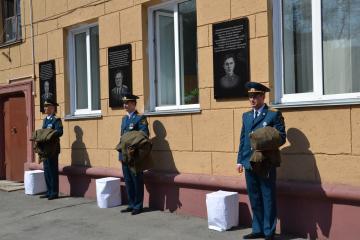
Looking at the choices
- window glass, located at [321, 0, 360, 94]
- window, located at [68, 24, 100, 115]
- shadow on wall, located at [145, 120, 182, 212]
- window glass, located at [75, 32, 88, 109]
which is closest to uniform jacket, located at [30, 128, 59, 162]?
window, located at [68, 24, 100, 115]

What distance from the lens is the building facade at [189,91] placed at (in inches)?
234

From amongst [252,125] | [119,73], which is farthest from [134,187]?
[252,125]

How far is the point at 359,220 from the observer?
5551mm

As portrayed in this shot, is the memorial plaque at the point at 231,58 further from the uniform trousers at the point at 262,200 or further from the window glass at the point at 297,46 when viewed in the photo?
the uniform trousers at the point at 262,200

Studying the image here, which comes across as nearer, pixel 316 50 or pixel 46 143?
pixel 316 50

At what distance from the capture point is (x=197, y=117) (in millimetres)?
7500

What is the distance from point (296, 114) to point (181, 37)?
262cm

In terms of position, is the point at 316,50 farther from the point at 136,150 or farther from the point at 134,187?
the point at 134,187

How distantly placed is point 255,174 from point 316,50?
1606 millimetres

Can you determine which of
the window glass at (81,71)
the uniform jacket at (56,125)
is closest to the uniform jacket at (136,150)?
the uniform jacket at (56,125)

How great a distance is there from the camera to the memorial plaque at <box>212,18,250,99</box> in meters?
6.77

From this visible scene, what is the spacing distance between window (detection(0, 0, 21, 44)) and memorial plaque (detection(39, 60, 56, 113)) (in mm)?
1422

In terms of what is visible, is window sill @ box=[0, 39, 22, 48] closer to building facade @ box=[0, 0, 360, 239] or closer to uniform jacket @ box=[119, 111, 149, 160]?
building facade @ box=[0, 0, 360, 239]

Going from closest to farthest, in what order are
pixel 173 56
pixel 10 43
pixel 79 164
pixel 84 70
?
pixel 173 56
pixel 79 164
pixel 84 70
pixel 10 43
